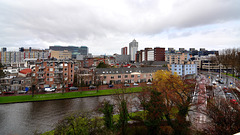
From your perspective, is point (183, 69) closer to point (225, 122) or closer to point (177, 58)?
point (177, 58)

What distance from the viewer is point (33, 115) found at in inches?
878

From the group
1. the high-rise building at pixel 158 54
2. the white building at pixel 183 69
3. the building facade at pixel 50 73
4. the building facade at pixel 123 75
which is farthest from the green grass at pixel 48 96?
the high-rise building at pixel 158 54

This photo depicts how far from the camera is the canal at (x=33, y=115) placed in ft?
59.2

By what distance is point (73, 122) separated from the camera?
442 inches

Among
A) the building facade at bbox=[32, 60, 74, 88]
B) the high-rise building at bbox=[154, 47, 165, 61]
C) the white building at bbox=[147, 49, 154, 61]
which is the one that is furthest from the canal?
the white building at bbox=[147, 49, 154, 61]

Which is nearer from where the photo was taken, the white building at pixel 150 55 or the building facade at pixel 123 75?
the building facade at pixel 123 75

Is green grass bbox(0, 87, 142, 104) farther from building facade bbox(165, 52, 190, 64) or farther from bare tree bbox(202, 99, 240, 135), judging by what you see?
building facade bbox(165, 52, 190, 64)

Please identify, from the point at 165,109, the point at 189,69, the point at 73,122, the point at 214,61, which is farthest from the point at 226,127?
the point at 214,61

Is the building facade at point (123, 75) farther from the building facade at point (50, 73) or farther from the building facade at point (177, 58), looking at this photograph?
the building facade at point (177, 58)

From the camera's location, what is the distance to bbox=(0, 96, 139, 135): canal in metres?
18.0

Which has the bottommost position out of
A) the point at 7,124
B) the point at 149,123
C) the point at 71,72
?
the point at 7,124

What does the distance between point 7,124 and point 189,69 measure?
63248 millimetres

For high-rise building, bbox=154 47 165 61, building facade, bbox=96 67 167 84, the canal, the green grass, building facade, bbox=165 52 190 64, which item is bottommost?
the canal

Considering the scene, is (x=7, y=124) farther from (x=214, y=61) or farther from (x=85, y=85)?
(x=214, y=61)
